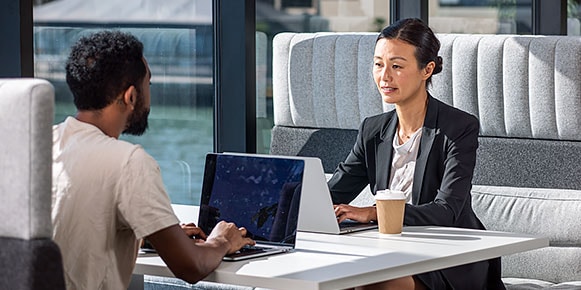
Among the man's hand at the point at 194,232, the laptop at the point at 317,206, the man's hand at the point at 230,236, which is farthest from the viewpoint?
the laptop at the point at 317,206

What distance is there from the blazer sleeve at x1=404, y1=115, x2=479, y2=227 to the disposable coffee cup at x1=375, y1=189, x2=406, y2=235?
0.61ft

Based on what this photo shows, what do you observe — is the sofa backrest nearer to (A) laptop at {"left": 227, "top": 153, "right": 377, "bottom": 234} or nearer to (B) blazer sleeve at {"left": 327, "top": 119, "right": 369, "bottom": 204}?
(A) laptop at {"left": 227, "top": 153, "right": 377, "bottom": 234}

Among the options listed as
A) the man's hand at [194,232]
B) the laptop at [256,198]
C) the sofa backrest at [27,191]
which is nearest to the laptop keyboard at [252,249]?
the laptop at [256,198]

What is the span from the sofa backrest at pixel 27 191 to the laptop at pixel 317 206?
103 centimetres

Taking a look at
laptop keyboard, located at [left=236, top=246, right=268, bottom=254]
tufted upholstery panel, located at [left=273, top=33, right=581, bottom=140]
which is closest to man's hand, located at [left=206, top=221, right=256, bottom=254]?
laptop keyboard, located at [left=236, top=246, right=268, bottom=254]

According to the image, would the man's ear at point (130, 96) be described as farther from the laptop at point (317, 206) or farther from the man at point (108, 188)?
the laptop at point (317, 206)

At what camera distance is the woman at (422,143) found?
3.17 m

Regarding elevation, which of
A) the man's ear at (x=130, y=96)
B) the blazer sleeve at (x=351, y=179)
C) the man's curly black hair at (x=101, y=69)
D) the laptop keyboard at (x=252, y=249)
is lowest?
the laptop keyboard at (x=252, y=249)

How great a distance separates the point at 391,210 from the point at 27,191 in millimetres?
1237

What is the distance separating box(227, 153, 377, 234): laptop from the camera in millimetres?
2846

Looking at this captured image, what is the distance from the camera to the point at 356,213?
9.93 ft

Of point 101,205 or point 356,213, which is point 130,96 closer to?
point 101,205

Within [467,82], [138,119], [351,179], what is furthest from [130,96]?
[467,82]

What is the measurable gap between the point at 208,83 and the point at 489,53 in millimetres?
1292
